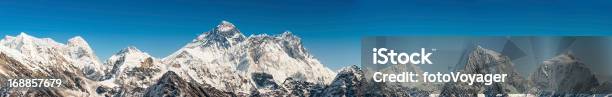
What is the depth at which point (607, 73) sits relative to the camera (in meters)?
9.38

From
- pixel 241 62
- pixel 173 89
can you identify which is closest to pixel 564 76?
pixel 173 89

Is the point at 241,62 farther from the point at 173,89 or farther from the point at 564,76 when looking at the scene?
the point at 564,76

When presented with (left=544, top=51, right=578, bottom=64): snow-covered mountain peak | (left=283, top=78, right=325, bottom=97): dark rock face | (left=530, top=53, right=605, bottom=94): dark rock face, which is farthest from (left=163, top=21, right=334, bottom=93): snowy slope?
(left=544, top=51, right=578, bottom=64): snow-covered mountain peak

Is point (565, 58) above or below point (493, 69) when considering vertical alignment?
above

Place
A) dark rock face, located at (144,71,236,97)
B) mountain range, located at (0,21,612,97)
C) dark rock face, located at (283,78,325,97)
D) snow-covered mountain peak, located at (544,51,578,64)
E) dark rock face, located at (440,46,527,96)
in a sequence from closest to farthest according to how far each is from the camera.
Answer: dark rock face, located at (440,46,527,96) < snow-covered mountain peak, located at (544,51,578,64) < mountain range, located at (0,21,612,97) < dark rock face, located at (144,71,236,97) < dark rock face, located at (283,78,325,97)

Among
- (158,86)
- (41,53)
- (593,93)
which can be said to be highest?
(41,53)

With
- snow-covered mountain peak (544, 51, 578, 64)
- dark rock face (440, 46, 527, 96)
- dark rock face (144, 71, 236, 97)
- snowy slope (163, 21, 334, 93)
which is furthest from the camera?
snowy slope (163, 21, 334, 93)

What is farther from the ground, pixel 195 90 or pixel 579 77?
pixel 195 90

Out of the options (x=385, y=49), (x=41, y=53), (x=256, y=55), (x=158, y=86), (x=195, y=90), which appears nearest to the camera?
(x=385, y=49)

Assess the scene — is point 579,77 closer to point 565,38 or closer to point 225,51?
point 565,38

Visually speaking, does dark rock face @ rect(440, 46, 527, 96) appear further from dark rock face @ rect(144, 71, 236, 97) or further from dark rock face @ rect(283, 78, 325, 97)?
dark rock face @ rect(283, 78, 325, 97)

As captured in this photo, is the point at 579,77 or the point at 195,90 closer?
the point at 579,77

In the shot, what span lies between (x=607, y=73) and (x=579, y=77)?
0.98ft

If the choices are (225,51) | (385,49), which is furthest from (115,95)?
(385,49)
